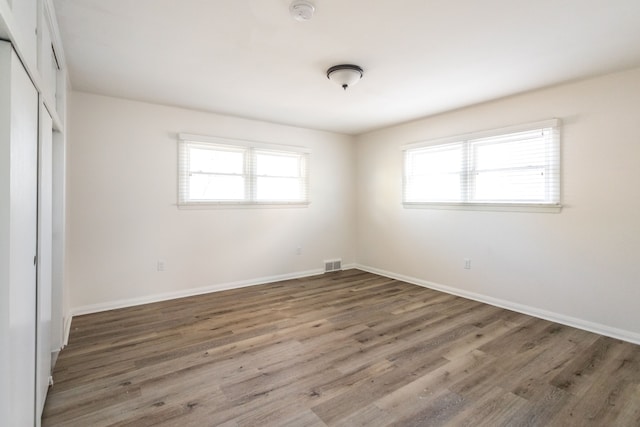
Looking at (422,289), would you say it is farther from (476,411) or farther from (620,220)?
(476,411)

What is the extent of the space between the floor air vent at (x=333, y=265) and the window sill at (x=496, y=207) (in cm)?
166

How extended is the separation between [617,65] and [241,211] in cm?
438

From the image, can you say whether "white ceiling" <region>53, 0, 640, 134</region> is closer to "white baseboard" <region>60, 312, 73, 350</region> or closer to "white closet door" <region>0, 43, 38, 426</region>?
"white closet door" <region>0, 43, 38, 426</region>

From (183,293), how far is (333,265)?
8.25ft

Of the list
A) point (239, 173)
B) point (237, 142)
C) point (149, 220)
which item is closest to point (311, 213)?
point (239, 173)

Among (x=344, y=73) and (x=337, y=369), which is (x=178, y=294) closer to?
(x=337, y=369)

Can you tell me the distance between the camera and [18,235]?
1199 mm

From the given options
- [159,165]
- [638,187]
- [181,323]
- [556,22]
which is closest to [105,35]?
[159,165]

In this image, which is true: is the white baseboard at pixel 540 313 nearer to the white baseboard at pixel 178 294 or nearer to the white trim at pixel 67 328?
the white baseboard at pixel 178 294

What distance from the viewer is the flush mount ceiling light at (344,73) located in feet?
9.05

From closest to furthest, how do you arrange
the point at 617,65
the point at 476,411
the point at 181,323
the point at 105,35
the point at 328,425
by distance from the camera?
the point at 328,425 < the point at 476,411 < the point at 105,35 < the point at 617,65 < the point at 181,323

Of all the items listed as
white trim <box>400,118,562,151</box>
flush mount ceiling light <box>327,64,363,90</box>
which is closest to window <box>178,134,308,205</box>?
white trim <box>400,118,562,151</box>

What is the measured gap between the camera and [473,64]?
2.77 meters

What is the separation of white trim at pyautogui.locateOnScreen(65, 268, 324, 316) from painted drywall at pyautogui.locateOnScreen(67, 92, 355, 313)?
2cm
